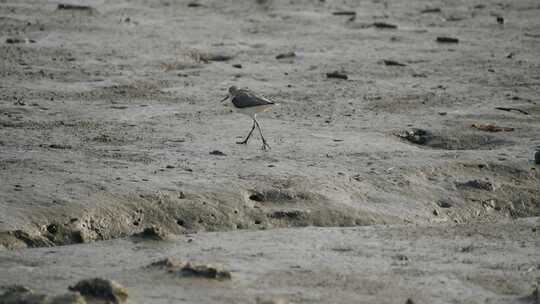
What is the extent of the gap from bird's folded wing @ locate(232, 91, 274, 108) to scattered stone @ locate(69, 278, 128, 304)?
353 centimetres

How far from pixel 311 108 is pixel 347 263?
397 centimetres

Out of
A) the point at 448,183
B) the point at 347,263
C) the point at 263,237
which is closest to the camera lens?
the point at 347,263

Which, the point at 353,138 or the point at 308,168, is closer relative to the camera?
the point at 308,168

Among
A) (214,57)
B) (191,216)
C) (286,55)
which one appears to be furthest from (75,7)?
(191,216)

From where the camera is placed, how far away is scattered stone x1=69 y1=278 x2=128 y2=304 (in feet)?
17.3

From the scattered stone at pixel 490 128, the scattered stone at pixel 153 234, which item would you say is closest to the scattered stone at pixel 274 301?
the scattered stone at pixel 153 234

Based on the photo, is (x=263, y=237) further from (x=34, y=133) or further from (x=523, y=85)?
(x=523, y=85)

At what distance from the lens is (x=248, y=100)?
28.6 ft

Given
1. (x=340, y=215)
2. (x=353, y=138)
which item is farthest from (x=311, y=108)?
(x=340, y=215)

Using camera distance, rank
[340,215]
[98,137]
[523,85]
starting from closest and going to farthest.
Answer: [340,215]
[98,137]
[523,85]

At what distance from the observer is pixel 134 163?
7.90 meters

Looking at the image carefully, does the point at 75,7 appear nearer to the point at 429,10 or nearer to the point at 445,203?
the point at 429,10

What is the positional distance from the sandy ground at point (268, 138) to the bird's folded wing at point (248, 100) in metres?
0.33

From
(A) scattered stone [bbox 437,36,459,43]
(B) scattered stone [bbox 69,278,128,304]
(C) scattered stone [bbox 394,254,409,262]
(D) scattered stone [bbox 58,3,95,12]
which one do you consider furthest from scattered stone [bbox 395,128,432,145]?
(D) scattered stone [bbox 58,3,95,12]
